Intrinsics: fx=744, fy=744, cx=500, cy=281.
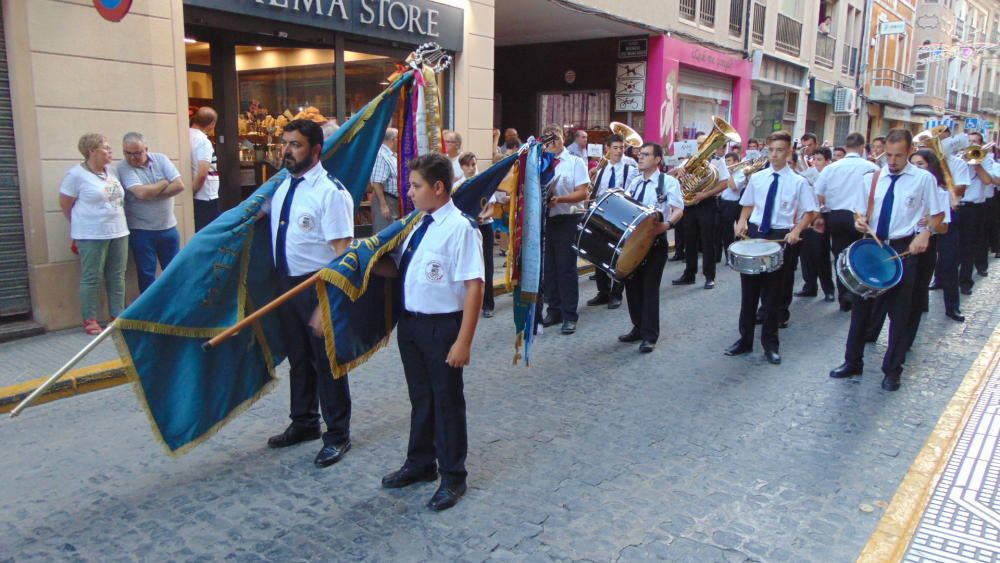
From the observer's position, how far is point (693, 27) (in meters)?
18.2

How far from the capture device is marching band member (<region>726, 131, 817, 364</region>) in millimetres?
6789

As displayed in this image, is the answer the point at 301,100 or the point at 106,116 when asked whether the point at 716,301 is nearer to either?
the point at 301,100

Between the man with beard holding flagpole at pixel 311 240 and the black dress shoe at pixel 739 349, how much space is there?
392 centimetres

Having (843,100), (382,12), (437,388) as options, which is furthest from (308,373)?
(843,100)

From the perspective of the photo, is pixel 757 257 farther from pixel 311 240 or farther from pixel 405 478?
pixel 311 240

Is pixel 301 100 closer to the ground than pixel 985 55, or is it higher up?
closer to the ground

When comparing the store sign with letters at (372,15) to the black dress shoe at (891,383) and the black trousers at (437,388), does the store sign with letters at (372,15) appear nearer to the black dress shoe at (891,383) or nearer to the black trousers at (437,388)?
the black trousers at (437,388)

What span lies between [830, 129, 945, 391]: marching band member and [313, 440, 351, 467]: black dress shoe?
435 cm

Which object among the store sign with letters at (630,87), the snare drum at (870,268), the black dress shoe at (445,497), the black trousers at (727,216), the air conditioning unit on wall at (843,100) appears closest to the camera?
the black dress shoe at (445,497)

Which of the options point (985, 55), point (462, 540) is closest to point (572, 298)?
point (462, 540)

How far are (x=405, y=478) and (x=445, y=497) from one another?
13.3 inches

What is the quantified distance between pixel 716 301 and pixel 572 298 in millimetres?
2584

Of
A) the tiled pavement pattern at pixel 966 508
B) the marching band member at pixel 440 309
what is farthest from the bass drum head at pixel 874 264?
the marching band member at pixel 440 309

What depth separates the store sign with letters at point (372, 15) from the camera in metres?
Result: 8.86
